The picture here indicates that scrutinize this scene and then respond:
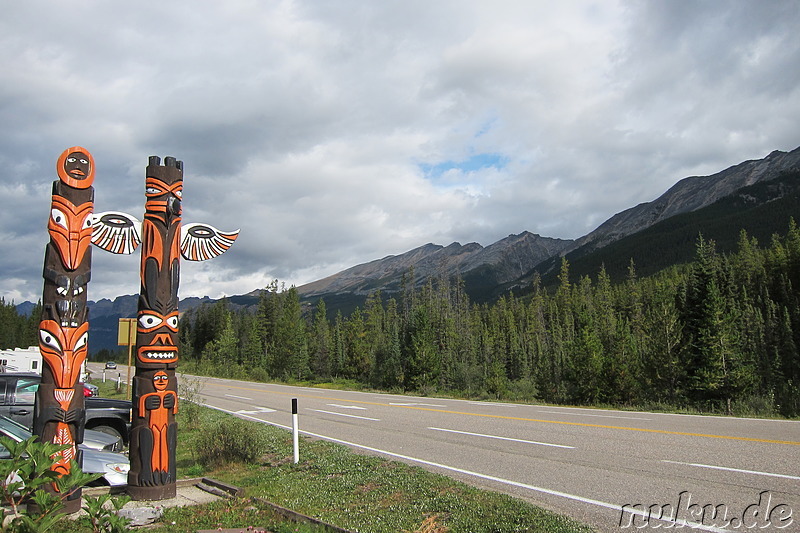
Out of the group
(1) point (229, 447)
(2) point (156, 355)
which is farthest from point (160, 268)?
(1) point (229, 447)

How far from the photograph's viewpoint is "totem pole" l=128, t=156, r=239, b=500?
7.28m

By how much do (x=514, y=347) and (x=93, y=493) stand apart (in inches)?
3161

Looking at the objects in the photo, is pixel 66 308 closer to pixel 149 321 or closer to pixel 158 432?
pixel 149 321

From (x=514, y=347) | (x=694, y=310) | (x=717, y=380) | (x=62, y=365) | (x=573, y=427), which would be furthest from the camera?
(x=514, y=347)

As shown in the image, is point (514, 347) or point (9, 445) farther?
point (514, 347)

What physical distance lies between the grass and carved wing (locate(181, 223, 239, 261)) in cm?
360

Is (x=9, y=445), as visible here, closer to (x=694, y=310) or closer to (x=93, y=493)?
(x=93, y=493)

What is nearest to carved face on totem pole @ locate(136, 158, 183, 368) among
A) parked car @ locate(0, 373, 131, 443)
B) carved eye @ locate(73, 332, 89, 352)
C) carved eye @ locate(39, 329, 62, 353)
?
carved eye @ locate(73, 332, 89, 352)

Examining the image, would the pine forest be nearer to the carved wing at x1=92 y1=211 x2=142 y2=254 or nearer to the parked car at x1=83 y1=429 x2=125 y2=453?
the parked car at x1=83 y1=429 x2=125 y2=453

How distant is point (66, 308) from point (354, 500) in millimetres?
4495

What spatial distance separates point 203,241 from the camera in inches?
341

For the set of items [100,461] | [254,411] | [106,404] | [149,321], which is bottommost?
[254,411]

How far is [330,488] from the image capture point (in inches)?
298

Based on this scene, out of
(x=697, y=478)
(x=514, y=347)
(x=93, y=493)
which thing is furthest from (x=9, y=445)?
(x=514, y=347)
